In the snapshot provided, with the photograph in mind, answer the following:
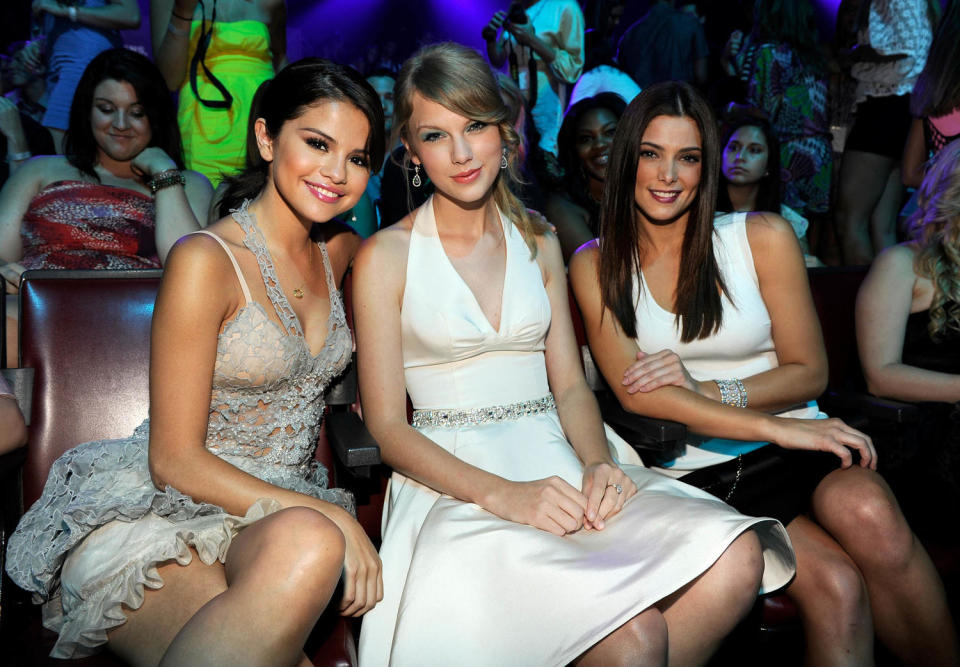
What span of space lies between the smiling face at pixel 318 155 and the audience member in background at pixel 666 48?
Answer: 3.66 metres

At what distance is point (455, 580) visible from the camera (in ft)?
5.81

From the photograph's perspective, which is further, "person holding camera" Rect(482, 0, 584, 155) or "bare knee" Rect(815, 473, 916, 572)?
"person holding camera" Rect(482, 0, 584, 155)

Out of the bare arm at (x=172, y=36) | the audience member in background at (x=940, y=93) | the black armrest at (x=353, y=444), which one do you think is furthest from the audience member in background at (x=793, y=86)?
the black armrest at (x=353, y=444)

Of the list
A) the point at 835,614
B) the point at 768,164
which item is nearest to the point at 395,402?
the point at 835,614

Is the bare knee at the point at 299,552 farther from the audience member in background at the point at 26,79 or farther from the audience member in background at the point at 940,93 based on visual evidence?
the audience member in background at the point at 26,79

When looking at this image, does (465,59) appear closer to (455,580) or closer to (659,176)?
(659,176)

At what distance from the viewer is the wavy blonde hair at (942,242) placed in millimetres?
2510

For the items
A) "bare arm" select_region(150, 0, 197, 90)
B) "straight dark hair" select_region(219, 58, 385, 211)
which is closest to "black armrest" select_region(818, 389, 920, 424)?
"straight dark hair" select_region(219, 58, 385, 211)

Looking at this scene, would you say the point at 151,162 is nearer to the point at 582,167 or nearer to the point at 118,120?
the point at 118,120

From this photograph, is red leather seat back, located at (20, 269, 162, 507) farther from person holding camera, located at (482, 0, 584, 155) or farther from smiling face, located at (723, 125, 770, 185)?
person holding camera, located at (482, 0, 584, 155)

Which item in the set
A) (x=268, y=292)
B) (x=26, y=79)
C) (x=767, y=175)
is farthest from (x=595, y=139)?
(x=26, y=79)

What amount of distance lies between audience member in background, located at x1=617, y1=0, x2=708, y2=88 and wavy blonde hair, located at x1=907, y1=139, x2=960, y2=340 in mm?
2901

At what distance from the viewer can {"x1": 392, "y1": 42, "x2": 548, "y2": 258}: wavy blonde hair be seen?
2146mm

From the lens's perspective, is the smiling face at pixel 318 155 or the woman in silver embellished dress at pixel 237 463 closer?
the woman in silver embellished dress at pixel 237 463
